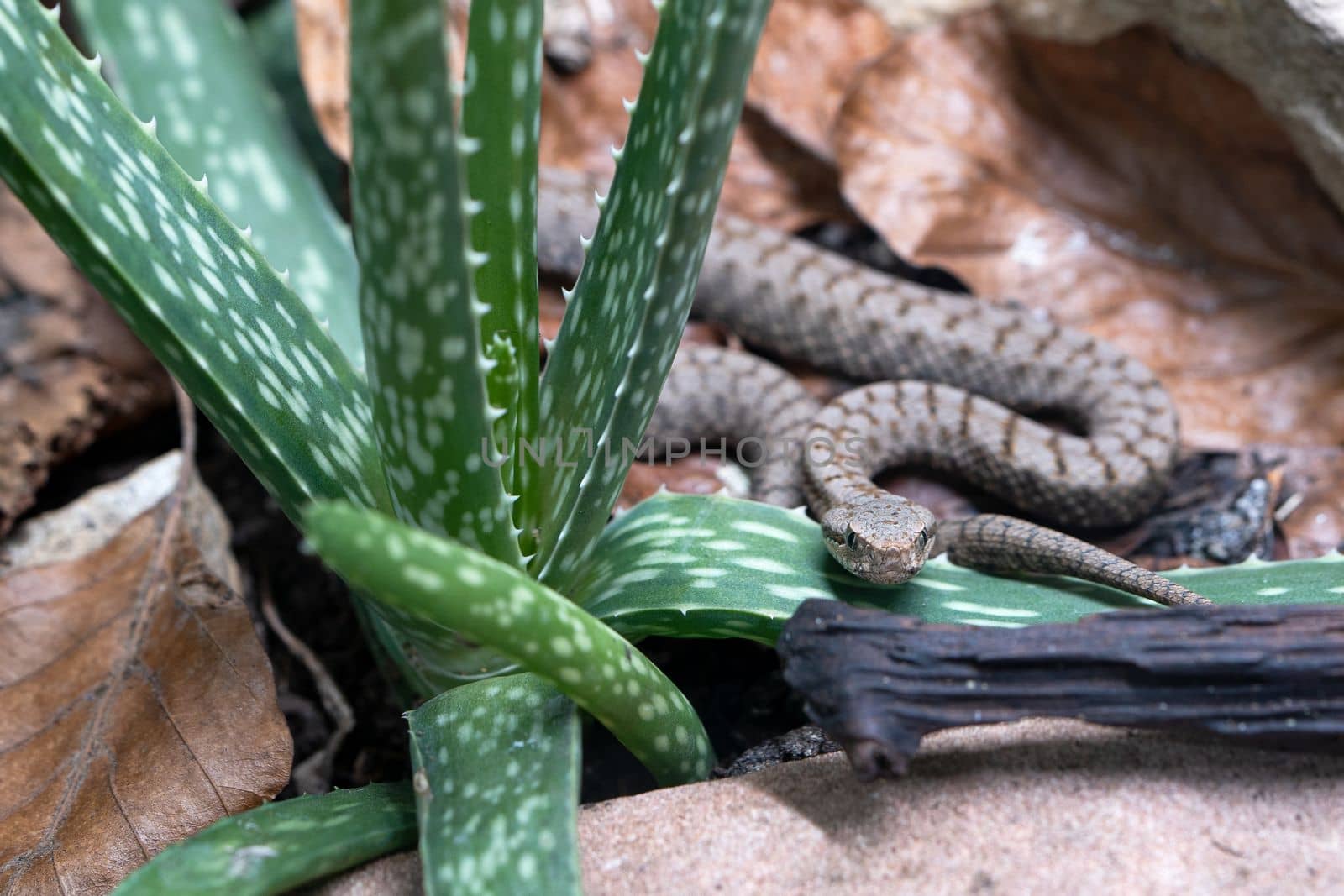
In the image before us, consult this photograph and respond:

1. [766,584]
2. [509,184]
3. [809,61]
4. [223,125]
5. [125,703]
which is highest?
[223,125]

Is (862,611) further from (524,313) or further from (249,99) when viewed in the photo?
(249,99)

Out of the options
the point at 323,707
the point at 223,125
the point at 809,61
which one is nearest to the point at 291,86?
the point at 223,125

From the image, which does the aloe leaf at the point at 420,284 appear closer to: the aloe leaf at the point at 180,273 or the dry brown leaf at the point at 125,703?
the aloe leaf at the point at 180,273

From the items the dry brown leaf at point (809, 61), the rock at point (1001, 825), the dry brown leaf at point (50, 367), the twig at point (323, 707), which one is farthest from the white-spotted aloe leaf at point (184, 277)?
the dry brown leaf at point (809, 61)

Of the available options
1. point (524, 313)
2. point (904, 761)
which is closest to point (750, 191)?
point (524, 313)

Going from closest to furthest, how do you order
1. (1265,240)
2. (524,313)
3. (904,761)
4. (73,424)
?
(904,761), (524,313), (73,424), (1265,240)

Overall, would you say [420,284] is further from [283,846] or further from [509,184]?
[283,846]

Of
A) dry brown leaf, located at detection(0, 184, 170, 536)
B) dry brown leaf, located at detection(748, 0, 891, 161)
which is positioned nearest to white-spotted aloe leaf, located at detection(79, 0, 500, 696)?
dry brown leaf, located at detection(0, 184, 170, 536)

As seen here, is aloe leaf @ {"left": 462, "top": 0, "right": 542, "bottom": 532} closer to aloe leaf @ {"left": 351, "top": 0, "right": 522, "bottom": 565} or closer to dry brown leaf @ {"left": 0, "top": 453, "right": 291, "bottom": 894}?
aloe leaf @ {"left": 351, "top": 0, "right": 522, "bottom": 565}
